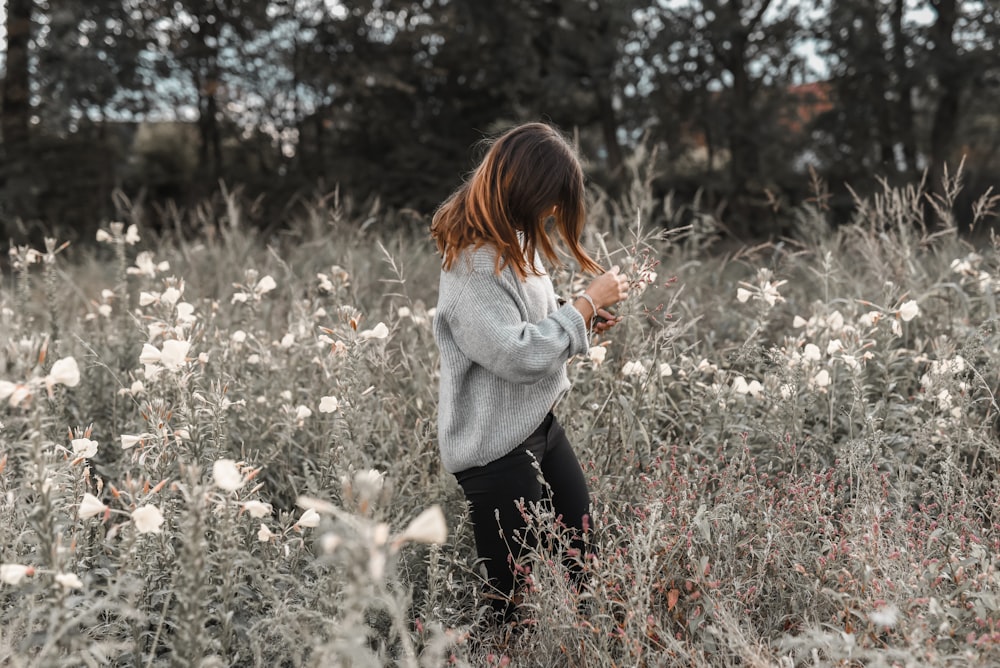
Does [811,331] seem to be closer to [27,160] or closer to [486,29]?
[486,29]

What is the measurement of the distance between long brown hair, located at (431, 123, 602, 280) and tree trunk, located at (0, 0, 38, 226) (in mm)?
10808

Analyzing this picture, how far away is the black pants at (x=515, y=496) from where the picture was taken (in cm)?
214

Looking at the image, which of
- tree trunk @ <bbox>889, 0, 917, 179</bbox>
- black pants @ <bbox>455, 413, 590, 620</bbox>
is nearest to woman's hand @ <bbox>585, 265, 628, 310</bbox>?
black pants @ <bbox>455, 413, 590, 620</bbox>

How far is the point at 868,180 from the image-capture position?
11.5 m

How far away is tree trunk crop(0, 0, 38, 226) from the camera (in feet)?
34.1

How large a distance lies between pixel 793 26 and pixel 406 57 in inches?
235

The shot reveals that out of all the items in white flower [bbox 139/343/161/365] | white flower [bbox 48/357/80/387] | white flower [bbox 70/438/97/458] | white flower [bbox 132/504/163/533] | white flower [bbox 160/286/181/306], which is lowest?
white flower [bbox 70/438/97/458]

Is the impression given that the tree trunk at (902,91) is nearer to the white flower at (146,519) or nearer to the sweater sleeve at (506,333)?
the sweater sleeve at (506,333)

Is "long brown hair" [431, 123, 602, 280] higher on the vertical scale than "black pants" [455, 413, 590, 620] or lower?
higher

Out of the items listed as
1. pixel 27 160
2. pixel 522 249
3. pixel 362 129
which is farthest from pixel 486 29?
pixel 522 249

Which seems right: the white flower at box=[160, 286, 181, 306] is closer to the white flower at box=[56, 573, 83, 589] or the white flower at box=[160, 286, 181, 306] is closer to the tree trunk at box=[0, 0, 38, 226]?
the white flower at box=[56, 573, 83, 589]

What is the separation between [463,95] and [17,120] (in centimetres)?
654

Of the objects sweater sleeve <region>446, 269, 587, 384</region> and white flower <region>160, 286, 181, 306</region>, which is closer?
sweater sleeve <region>446, 269, 587, 384</region>

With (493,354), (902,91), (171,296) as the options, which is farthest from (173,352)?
(902,91)
